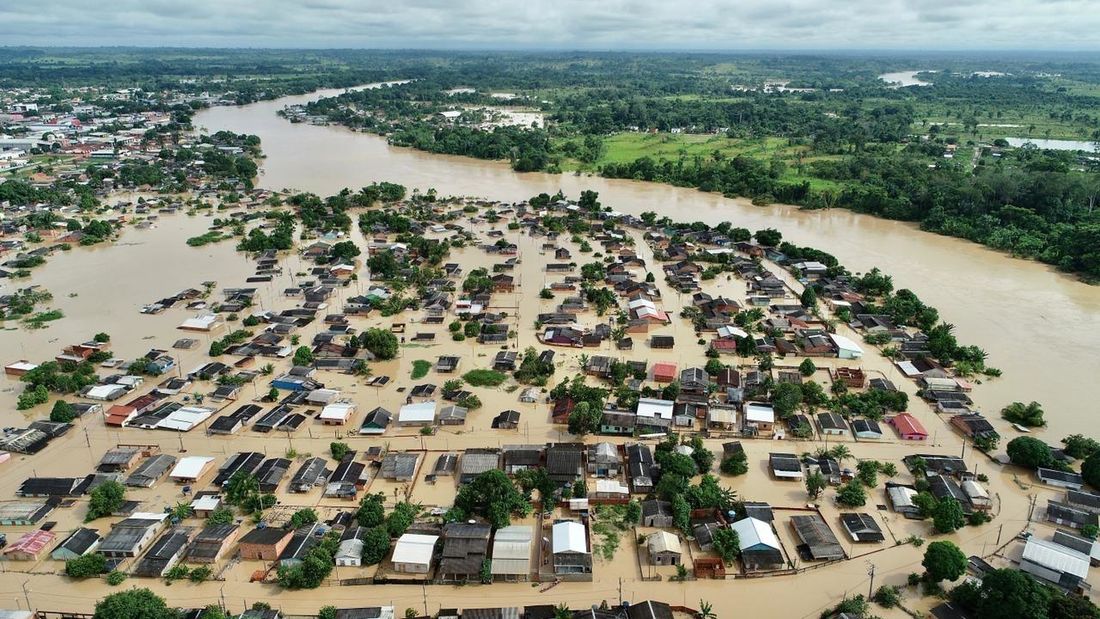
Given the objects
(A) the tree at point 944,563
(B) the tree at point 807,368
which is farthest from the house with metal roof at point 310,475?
(B) the tree at point 807,368

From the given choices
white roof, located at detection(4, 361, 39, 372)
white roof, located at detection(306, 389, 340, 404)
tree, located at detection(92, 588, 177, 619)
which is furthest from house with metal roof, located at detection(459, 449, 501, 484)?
white roof, located at detection(4, 361, 39, 372)

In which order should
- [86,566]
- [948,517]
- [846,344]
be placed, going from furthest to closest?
[846,344]
[948,517]
[86,566]

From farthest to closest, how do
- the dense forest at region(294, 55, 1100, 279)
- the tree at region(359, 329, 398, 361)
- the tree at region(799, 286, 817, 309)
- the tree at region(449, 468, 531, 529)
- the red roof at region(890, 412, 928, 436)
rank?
the dense forest at region(294, 55, 1100, 279) → the tree at region(799, 286, 817, 309) → the tree at region(359, 329, 398, 361) → the red roof at region(890, 412, 928, 436) → the tree at region(449, 468, 531, 529)

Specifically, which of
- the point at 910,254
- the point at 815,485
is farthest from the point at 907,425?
the point at 910,254

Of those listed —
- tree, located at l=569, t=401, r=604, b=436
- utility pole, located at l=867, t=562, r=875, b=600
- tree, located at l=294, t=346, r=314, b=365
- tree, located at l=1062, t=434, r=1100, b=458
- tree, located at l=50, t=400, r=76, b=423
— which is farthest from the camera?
tree, located at l=294, t=346, r=314, b=365

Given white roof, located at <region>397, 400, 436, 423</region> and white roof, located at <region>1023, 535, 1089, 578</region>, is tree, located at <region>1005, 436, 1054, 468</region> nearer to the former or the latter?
white roof, located at <region>1023, 535, 1089, 578</region>

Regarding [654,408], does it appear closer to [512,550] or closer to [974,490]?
[512,550]

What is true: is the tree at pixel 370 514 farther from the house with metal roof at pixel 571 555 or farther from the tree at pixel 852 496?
the tree at pixel 852 496
